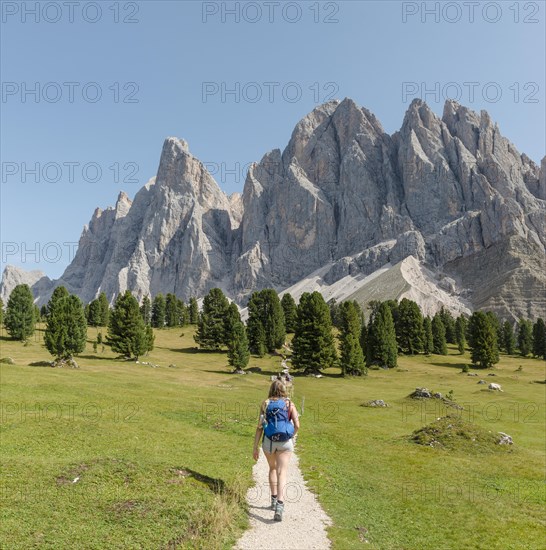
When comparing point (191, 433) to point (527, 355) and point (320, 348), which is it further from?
point (527, 355)

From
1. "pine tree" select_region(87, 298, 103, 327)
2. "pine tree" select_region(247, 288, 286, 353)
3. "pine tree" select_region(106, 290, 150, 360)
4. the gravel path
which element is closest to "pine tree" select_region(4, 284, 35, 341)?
"pine tree" select_region(106, 290, 150, 360)

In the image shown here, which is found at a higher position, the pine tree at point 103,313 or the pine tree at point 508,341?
the pine tree at point 103,313

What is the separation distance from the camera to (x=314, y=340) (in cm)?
7394

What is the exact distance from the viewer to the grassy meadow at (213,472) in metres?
12.0

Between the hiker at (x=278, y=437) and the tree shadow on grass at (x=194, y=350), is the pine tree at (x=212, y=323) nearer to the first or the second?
the tree shadow on grass at (x=194, y=350)

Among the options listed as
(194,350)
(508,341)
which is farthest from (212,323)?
→ (508,341)

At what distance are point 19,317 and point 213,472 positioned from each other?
8432 centimetres

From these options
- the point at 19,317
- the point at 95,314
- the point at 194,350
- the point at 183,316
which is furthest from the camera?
the point at 183,316

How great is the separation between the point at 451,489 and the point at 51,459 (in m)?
17.0

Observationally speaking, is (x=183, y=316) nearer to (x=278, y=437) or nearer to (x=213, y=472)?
(x=213, y=472)

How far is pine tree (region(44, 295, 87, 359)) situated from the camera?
55500mm

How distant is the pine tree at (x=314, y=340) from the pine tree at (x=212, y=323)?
30815 mm

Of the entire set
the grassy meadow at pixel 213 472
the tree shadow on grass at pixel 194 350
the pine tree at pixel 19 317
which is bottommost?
the tree shadow on grass at pixel 194 350

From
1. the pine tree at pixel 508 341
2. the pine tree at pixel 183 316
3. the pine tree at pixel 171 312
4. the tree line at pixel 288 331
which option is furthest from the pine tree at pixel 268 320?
the pine tree at pixel 508 341
